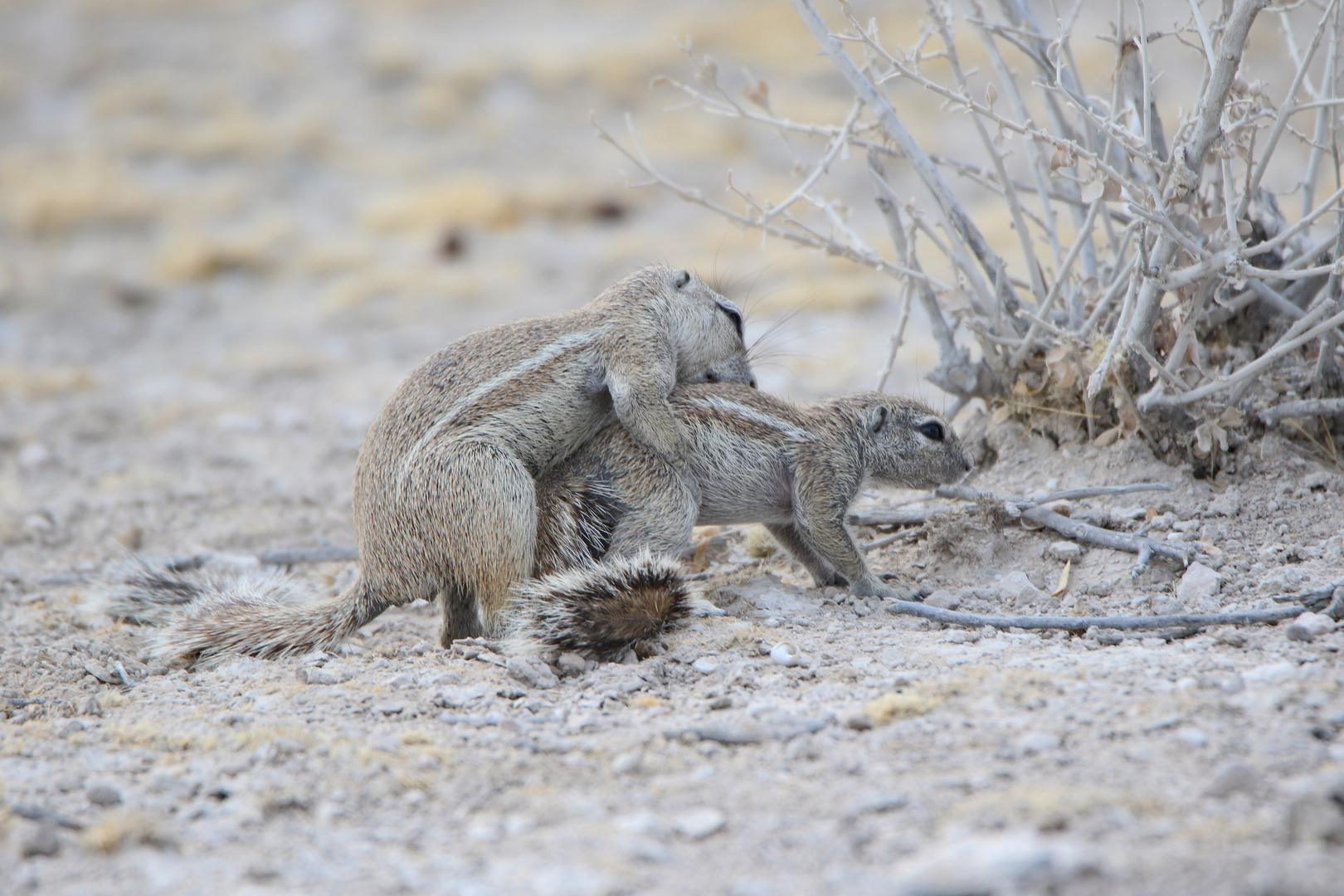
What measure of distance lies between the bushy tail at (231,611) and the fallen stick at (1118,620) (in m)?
2.03

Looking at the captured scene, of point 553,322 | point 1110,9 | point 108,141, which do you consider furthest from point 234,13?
point 553,322

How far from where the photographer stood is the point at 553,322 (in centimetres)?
445

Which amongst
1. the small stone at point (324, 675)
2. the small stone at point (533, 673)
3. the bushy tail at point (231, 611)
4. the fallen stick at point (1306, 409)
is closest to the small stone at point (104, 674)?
the bushy tail at point (231, 611)

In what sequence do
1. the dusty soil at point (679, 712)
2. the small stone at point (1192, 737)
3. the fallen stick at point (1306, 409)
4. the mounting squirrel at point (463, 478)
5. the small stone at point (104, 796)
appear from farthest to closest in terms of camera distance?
1. the fallen stick at point (1306, 409)
2. the mounting squirrel at point (463, 478)
3. the small stone at point (104, 796)
4. the small stone at point (1192, 737)
5. the dusty soil at point (679, 712)

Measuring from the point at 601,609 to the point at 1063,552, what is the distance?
1.71 meters

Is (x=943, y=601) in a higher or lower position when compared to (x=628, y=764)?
higher

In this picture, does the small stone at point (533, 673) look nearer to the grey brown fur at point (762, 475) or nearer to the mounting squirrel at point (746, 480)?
the mounting squirrel at point (746, 480)

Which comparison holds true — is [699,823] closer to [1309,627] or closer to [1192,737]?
[1192,737]

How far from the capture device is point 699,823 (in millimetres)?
2395

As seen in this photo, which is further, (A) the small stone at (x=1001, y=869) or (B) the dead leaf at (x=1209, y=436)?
(B) the dead leaf at (x=1209, y=436)

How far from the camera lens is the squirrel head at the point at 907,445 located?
467 cm

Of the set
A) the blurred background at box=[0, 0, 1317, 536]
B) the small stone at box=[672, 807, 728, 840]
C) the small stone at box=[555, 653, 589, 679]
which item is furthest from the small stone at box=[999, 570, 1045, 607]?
the small stone at box=[672, 807, 728, 840]

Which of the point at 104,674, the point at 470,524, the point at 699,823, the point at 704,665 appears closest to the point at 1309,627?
the point at 704,665

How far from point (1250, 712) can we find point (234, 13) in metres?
21.2
